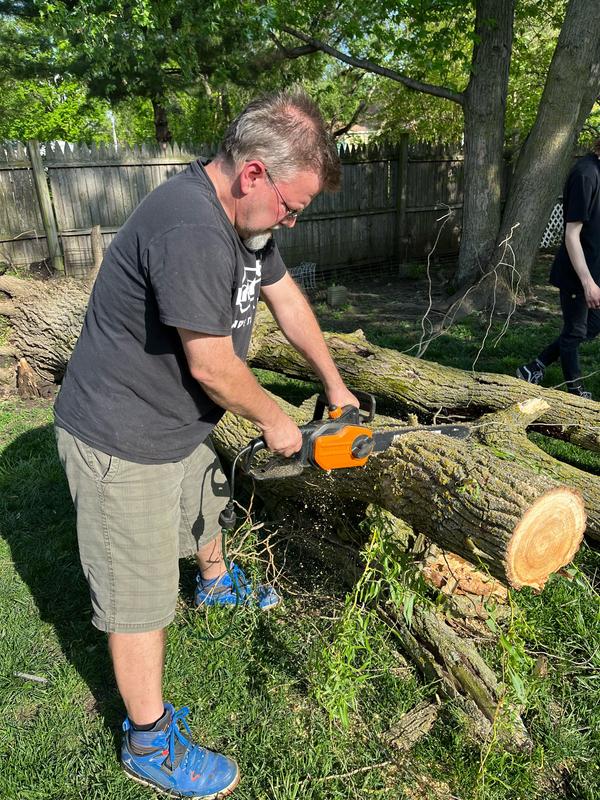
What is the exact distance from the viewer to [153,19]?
9922 mm

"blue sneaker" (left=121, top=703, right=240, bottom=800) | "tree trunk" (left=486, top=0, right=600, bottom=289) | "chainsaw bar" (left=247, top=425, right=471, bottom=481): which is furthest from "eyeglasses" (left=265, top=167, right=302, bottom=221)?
"tree trunk" (left=486, top=0, right=600, bottom=289)

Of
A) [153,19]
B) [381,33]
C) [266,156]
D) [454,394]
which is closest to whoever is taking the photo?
[266,156]

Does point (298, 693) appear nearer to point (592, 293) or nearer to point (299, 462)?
point (299, 462)

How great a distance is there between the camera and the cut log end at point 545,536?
194cm

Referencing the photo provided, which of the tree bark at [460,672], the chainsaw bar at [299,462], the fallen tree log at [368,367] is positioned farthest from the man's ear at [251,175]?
the fallen tree log at [368,367]

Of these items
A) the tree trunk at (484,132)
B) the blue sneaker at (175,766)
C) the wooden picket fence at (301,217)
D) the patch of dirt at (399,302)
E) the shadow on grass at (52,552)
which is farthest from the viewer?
the wooden picket fence at (301,217)

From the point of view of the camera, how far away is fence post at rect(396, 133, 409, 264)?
34.8 feet

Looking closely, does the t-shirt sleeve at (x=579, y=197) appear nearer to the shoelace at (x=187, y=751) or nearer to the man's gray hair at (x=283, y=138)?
the man's gray hair at (x=283, y=138)

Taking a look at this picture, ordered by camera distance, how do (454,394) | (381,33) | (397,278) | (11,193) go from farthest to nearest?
1. (397,278)
2. (381,33)
3. (11,193)
4. (454,394)

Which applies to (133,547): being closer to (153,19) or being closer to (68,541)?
(68,541)

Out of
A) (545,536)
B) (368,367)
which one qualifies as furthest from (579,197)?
(545,536)

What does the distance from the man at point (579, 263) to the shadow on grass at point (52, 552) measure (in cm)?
357

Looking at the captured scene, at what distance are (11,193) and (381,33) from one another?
5.67 meters

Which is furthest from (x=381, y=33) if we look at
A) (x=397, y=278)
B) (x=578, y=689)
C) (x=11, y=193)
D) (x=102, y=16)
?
(x=578, y=689)
